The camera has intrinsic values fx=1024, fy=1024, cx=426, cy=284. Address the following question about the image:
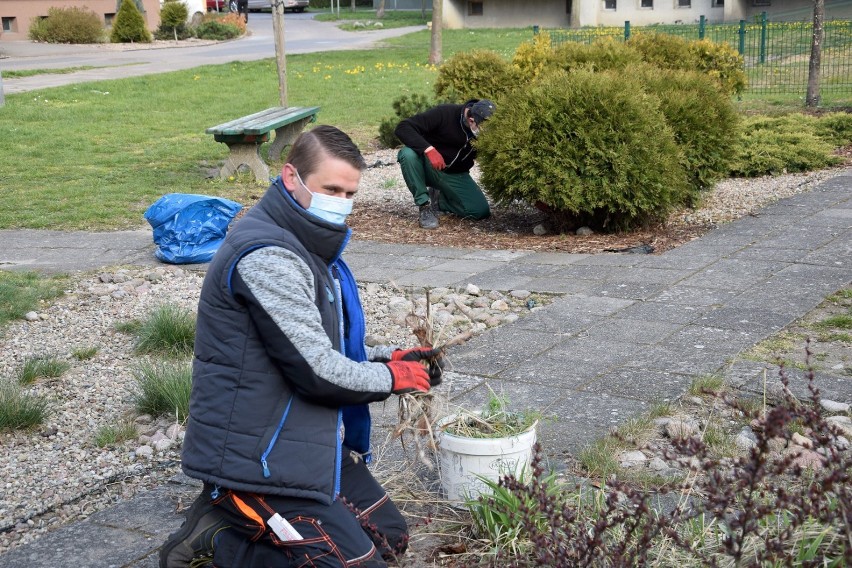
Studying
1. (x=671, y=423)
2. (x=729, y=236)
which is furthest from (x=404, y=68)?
(x=671, y=423)

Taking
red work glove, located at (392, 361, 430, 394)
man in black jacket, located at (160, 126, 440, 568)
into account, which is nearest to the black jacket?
man in black jacket, located at (160, 126, 440, 568)

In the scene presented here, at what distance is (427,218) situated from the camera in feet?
30.1

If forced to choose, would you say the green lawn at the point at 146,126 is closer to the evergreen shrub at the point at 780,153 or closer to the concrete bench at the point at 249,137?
the concrete bench at the point at 249,137

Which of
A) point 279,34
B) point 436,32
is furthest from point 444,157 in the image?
point 436,32

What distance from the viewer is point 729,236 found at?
816 centimetres

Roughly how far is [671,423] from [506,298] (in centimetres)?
258

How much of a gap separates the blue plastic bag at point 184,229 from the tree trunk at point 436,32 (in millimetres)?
18103

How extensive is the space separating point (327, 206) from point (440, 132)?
6.10m

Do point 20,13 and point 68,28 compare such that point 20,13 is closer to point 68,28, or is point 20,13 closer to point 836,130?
point 68,28

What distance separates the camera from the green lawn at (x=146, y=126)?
1052 cm

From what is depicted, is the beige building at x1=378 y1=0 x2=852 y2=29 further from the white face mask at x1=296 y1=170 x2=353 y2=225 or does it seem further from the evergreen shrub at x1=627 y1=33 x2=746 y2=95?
the white face mask at x1=296 y1=170 x2=353 y2=225

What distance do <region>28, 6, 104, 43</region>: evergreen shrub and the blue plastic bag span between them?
28069 millimetres

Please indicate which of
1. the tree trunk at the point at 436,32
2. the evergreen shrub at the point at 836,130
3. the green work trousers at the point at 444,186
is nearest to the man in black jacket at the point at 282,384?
the green work trousers at the point at 444,186

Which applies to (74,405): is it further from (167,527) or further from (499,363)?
(499,363)
